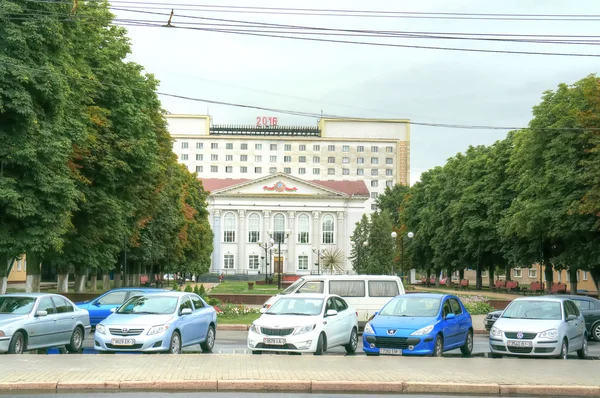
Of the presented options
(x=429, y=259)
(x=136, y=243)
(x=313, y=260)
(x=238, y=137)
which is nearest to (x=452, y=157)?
(x=429, y=259)

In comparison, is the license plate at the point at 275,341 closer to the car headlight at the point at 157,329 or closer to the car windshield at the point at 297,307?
the car windshield at the point at 297,307

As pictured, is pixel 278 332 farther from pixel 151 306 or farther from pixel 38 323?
pixel 38 323

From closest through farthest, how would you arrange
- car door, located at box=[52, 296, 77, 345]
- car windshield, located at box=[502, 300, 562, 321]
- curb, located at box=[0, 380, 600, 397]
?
curb, located at box=[0, 380, 600, 397] < car door, located at box=[52, 296, 77, 345] < car windshield, located at box=[502, 300, 562, 321]

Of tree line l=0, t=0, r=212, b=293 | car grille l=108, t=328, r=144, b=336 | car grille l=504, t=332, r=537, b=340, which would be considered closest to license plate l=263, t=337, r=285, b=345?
car grille l=108, t=328, r=144, b=336

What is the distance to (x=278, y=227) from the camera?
435 feet

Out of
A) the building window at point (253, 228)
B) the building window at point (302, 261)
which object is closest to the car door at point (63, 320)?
the building window at point (253, 228)

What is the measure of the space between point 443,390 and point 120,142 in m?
27.5

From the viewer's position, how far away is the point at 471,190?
2709 inches

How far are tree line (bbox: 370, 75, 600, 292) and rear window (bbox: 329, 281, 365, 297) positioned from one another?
15426 mm

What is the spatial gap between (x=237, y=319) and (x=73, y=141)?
998 centimetres

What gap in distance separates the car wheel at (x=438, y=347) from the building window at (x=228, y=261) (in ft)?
376

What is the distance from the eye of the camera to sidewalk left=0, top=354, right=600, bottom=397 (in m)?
13.2

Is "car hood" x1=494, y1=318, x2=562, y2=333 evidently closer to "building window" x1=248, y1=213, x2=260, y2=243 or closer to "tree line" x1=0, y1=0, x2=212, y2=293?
"tree line" x1=0, y1=0, x2=212, y2=293

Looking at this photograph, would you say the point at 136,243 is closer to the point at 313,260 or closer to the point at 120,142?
the point at 120,142
